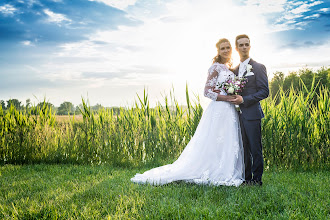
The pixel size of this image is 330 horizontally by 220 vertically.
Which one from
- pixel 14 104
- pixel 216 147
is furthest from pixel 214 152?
pixel 14 104

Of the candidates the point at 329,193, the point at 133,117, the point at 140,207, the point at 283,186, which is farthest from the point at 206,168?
the point at 133,117

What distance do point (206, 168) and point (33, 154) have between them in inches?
180

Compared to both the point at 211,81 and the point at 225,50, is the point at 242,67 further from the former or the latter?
the point at 211,81

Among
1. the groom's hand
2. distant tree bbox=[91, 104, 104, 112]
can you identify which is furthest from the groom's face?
distant tree bbox=[91, 104, 104, 112]

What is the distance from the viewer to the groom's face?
419 cm

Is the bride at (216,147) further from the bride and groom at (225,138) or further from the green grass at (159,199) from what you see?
the green grass at (159,199)

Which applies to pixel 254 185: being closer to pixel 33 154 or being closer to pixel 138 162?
pixel 138 162

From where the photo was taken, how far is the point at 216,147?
4.55 metres

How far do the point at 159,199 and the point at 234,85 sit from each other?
1.91 meters

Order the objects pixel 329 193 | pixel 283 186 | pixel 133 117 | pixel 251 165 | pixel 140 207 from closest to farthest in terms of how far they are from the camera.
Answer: pixel 140 207 → pixel 329 193 → pixel 283 186 → pixel 251 165 → pixel 133 117

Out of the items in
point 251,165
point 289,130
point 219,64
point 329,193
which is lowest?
point 329,193

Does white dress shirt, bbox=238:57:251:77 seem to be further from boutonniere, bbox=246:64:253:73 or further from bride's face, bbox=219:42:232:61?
bride's face, bbox=219:42:232:61

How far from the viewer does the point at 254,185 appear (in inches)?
167

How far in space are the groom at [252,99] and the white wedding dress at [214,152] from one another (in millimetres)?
230
